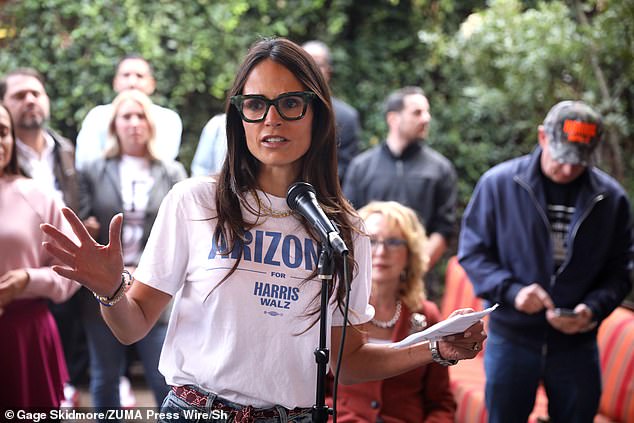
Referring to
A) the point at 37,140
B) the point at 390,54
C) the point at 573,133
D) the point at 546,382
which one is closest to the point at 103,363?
the point at 37,140

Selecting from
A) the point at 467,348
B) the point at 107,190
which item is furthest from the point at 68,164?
the point at 467,348

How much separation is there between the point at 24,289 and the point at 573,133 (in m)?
2.16

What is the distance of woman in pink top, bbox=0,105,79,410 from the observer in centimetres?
315

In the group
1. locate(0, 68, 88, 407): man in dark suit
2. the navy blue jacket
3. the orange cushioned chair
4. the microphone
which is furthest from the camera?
locate(0, 68, 88, 407): man in dark suit

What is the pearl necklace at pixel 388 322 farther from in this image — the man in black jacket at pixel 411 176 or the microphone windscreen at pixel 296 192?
the man in black jacket at pixel 411 176

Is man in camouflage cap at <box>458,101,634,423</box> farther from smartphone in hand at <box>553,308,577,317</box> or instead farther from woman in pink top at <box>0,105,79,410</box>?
woman in pink top at <box>0,105,79,410</box>

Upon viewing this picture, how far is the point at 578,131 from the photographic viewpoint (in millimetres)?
3406

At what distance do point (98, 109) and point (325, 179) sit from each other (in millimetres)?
2912

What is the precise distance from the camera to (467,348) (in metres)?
2.11

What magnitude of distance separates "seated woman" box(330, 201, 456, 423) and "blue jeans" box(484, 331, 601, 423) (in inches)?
9.4

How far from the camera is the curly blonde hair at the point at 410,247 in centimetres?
346

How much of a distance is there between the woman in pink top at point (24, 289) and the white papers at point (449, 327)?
1.67 meters

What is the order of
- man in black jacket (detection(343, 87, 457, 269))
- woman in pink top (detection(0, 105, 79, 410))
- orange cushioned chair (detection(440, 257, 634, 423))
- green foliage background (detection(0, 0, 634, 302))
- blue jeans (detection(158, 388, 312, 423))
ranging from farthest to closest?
green foliage background (detection(0, 0, 634, 302)), man in black jacket (detection(343, 87, 457, 269)), orange cushioned chair (detection(440, 257, 634, 423)), woman in pink top (detection(0, 105, 79, 410)), blue jeans (detection(158, 388, 312, 423))

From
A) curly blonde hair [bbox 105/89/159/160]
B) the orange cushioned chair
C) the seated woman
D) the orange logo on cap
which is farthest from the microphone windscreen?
curly blonde hair [bbox 105/89/159/160]
